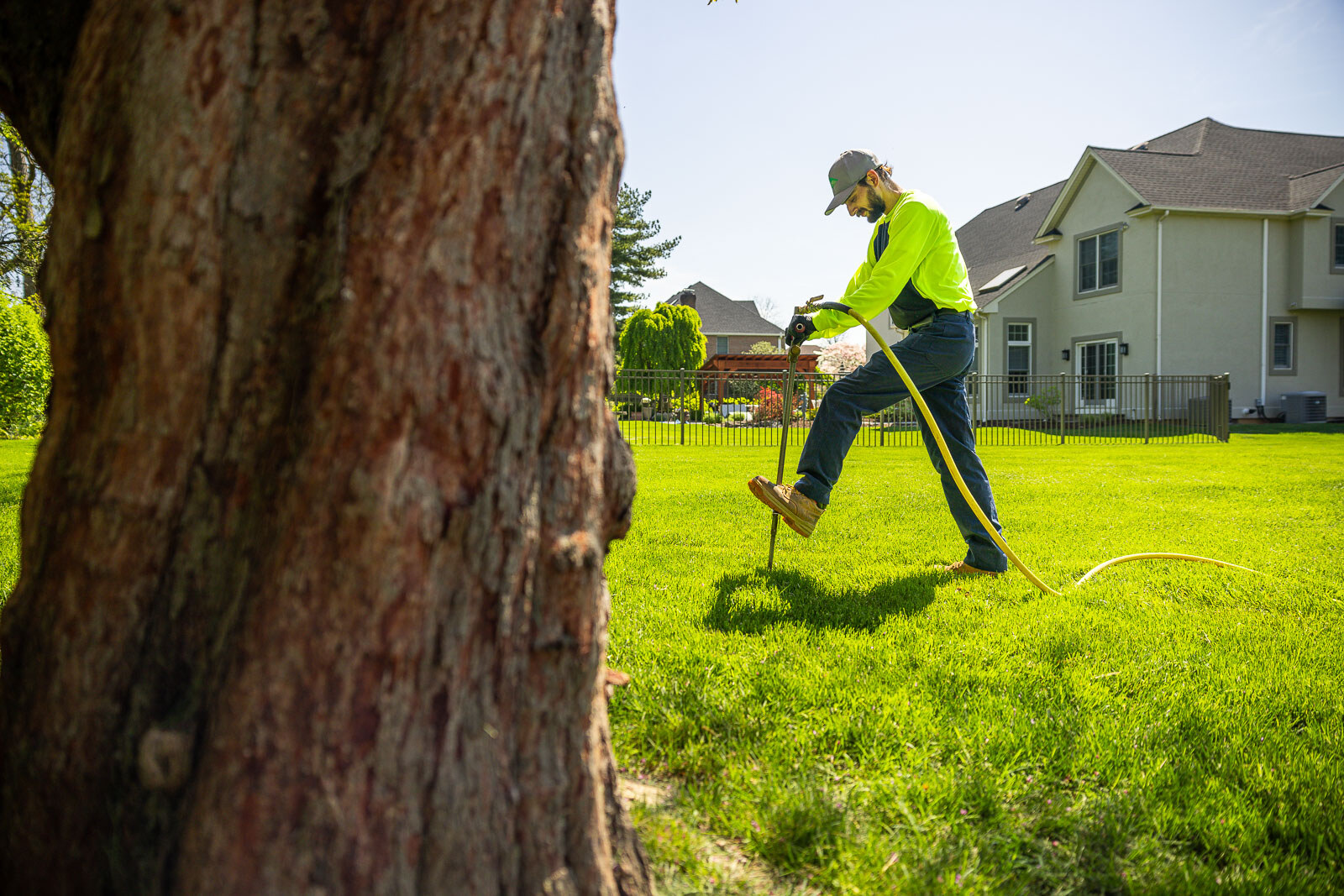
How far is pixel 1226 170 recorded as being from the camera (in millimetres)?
25000

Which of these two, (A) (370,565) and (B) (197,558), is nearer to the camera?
(A) (370,565)

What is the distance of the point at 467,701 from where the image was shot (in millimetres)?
1330

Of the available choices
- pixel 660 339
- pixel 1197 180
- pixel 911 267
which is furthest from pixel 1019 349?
pixel 911 267

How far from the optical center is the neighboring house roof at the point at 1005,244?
27.0 m

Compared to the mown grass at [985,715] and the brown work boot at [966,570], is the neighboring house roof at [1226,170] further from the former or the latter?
the brown work boot at [966,570]

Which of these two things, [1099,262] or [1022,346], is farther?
[1022,346]

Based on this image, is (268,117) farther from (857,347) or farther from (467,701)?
(857,347)

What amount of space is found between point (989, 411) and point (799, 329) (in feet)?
73.3

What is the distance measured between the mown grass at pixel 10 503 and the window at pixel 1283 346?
28367 millimetres

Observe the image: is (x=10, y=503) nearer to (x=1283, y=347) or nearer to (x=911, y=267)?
(x=911, y=267)

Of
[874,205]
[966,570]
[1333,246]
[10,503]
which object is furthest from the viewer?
[1333,246]

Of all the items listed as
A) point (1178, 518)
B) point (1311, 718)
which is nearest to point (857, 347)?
point (1178, 518)

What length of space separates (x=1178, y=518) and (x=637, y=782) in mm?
6336

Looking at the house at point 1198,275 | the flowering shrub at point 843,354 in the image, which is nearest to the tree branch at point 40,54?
the house at point 1198,275
